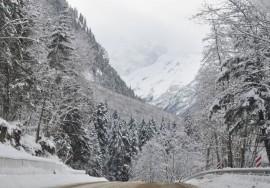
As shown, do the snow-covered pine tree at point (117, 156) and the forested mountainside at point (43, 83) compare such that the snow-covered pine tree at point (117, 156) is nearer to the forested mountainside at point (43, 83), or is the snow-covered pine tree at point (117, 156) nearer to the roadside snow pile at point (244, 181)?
the forested mountainside at point (43, 83)

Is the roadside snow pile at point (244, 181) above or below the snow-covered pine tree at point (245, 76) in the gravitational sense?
below

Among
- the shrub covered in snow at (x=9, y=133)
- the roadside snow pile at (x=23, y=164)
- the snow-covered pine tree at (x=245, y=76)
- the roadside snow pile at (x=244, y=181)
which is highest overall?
the snow-covered pine tree at (x=245, y=76)

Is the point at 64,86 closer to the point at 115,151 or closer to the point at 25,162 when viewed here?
the point at 25,162

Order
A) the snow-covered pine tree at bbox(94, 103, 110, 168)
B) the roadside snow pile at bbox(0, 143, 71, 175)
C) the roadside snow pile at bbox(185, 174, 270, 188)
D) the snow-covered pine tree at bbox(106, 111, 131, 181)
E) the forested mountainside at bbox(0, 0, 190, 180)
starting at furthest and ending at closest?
the snow-covered pine tree at bbox(106, 111, 131, 181) < the snow-covered pine tree at bbox(94, 103, 110, 168) < the forested mountainside at bbox(0, 0, 190, 180) < the roadside snow pile at bbox(185, 174, 270, 188) < the roadside snow pile at bbox(0, 143, 71, 175)

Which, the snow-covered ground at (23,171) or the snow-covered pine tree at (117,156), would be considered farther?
the snow-covered pine tree at (117,156)

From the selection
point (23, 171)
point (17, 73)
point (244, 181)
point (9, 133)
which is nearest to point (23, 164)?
point (23, 171)

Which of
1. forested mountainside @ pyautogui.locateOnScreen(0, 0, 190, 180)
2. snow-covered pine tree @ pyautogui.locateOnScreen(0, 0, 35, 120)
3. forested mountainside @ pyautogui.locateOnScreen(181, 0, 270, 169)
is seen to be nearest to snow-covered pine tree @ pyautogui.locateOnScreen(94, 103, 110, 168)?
forested mountainside @ pyautogui.locateOnScreen(0, 0, 190, 180)

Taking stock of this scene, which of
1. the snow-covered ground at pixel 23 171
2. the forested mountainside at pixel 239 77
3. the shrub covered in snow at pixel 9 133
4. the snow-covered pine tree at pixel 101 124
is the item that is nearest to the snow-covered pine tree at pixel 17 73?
the shrub covered in snow at pixel 9 133

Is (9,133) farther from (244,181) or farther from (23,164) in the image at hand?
(244,181)

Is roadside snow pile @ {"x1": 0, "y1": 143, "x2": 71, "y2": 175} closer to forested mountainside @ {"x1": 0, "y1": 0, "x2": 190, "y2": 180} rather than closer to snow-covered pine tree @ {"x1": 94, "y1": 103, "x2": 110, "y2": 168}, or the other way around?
forested mountainside @ {"x1": 0, "y1": 0, "x2": 190, "y2": 180}

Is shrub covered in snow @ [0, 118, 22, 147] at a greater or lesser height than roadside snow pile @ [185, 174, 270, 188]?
greater

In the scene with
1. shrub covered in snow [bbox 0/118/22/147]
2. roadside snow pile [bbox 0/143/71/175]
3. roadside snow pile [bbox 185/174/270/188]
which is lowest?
roadside snow pile [bbox 185/174/270/188]

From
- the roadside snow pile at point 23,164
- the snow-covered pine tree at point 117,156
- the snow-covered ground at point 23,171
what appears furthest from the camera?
the snow-covered pine tree at point 117,156

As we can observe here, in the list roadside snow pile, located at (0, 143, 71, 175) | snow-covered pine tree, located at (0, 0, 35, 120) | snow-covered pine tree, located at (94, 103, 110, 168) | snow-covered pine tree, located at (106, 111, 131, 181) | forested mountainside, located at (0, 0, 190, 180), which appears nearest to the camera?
roadside snow pile, located at (0, 143, 71, 175)
